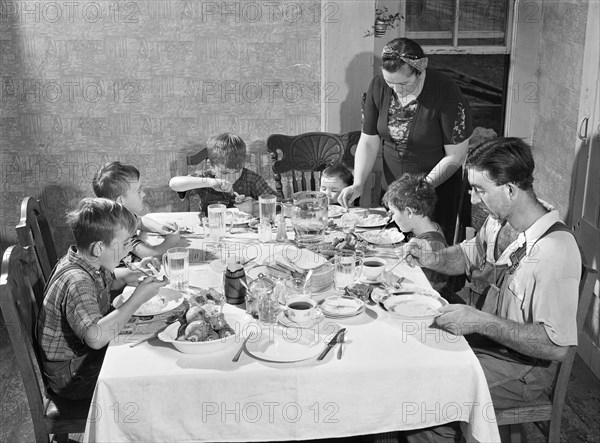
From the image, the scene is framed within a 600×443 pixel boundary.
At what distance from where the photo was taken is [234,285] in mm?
2350

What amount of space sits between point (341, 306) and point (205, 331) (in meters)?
0.44

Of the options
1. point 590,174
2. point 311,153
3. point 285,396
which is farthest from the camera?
point 311,153

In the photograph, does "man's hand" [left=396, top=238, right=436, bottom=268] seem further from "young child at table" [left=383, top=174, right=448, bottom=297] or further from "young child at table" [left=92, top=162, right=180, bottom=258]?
"young child at table" [left=92, top=162, right=180, bottom=258]

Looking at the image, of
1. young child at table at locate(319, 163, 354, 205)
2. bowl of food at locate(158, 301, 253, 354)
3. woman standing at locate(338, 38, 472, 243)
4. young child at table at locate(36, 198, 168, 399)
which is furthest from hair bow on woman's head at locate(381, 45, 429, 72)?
bowl of food at locate(158, 301, 253, 354)

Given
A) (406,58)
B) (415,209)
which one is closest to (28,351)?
(415,209)

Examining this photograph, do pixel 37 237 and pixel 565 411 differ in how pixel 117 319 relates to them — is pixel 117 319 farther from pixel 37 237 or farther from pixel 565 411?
pixel 565 411

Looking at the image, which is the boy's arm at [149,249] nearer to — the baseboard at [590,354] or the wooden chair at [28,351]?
the wooden chair at [28,351]

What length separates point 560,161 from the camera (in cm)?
416

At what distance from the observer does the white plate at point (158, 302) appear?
7.37 ft

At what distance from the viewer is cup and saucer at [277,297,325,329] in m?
2.15

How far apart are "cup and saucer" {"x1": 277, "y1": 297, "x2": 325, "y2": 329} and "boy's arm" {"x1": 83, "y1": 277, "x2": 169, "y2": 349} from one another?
379mm

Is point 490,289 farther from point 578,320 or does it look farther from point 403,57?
point 403,57

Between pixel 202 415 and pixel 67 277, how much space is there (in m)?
0.64

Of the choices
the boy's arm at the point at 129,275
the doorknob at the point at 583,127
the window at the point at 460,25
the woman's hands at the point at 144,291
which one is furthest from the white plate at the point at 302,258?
the window at the point at 460,25
